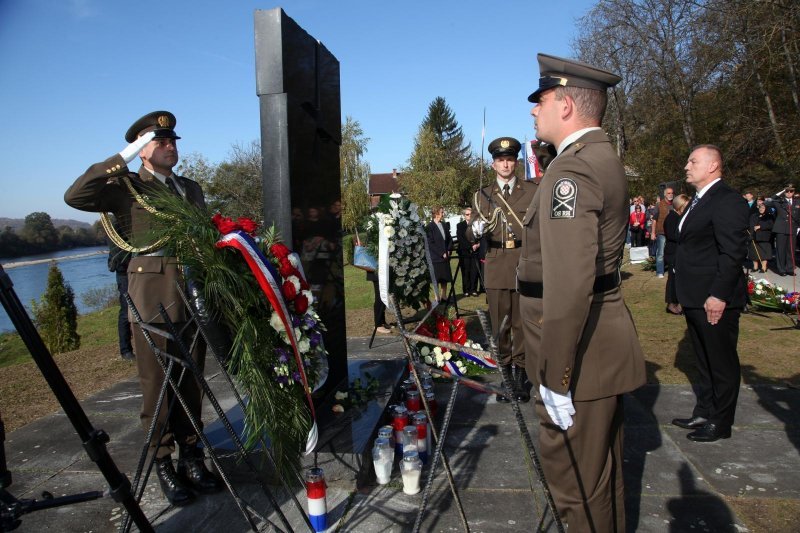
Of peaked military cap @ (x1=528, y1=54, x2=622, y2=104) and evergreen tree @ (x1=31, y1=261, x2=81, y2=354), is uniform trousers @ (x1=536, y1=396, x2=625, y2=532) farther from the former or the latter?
evergreen tree @ (x1=31, y1=261, x2=81, y2=354)

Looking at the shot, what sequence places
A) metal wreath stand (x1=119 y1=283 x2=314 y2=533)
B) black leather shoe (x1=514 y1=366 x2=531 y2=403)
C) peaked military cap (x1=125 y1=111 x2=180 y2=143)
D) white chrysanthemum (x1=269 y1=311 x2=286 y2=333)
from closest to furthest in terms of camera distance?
metal wreath stand (x1=119 y1=283 x2=314 y2=533), white chrysanthemum (x1=269 y1=311 x2=286 y2=333), peaked military cap (x1=125 y1=111 x2=180 y2=143), black leather shoe (x1=514 y1=366 x2=531 y2=403)

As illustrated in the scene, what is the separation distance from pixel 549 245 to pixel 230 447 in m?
2.57

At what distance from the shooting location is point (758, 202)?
14898mm

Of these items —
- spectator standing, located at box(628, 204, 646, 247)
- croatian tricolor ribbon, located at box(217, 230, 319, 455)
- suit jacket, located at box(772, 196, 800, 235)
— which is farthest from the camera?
spectator standing, located at box(628, 204, 646, 247)

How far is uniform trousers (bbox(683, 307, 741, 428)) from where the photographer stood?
409 centimetres

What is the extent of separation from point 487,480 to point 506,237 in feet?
8.17

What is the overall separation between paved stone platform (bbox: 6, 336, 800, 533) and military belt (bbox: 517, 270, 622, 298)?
4.30ft

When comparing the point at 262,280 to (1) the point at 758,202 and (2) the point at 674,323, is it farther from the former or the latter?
(1) the point at 758,202

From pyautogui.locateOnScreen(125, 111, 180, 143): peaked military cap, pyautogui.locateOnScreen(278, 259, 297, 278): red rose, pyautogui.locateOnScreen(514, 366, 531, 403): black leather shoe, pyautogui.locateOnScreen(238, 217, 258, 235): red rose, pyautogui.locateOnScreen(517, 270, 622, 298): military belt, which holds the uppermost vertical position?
pyautogui.locateOnScreen(125, 111, 180, 143): peaked military cap

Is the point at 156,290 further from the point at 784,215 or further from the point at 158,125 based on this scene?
the point at 784,215

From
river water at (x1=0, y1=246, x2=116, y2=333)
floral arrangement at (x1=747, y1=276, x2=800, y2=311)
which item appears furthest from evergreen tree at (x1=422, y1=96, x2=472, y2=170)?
floral arrangement at (x1=747, y1=276, x2=800, y2=311)

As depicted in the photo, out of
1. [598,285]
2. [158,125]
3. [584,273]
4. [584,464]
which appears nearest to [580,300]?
[584,273]

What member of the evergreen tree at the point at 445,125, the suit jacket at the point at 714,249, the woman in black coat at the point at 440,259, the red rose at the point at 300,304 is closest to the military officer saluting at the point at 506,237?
the suit jacket at the point at 714,249

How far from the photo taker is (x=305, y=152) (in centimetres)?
421
